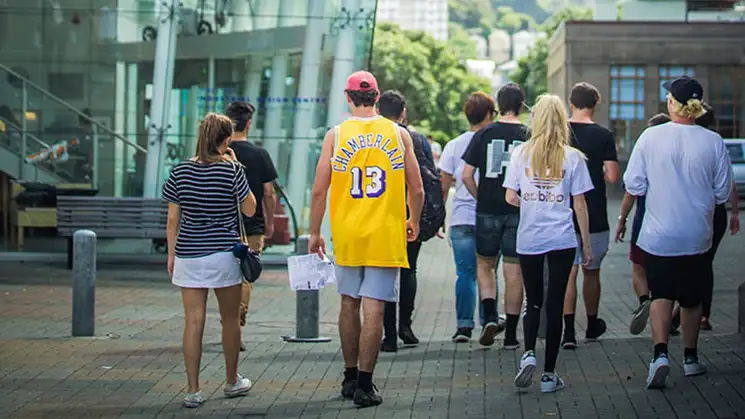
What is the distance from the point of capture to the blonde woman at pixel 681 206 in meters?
8.10

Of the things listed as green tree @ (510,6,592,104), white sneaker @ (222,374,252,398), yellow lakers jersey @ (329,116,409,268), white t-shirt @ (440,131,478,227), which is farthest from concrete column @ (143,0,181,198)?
green tree @ (510,6,592,104)

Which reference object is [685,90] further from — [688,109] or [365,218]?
[365,218]

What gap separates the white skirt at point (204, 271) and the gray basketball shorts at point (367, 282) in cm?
65

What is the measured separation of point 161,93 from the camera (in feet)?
63.6

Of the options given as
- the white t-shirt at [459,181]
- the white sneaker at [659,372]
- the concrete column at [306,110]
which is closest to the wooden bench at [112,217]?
the concrete column at [306,110]

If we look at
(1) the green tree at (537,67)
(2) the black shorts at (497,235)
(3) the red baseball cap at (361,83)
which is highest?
(1) the green tree at (537,67)

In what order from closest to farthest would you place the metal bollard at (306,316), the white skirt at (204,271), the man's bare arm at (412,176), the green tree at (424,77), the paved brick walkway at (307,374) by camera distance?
1. the paved brick walkway at (307,374)
2. the white skirt at (204,271)
3. the man's bare arm at (412,176)
4. the metal bollard at (306,316)
5. the green tree at (424,77)

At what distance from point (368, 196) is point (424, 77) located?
94.9 m

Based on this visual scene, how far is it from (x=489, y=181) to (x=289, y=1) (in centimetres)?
1017

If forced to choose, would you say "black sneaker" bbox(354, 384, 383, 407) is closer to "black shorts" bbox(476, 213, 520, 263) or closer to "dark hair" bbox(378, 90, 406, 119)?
"black shorts" bbox(476, 213, 520, 263)

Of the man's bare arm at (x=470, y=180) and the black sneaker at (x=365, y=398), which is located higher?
the man's bare arm at (x=470, y=180)

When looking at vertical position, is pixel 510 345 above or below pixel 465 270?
below

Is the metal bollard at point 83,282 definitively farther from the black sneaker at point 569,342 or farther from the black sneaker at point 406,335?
the black sneaker at point 569,342

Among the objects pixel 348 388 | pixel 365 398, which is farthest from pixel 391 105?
pixel 365 398
